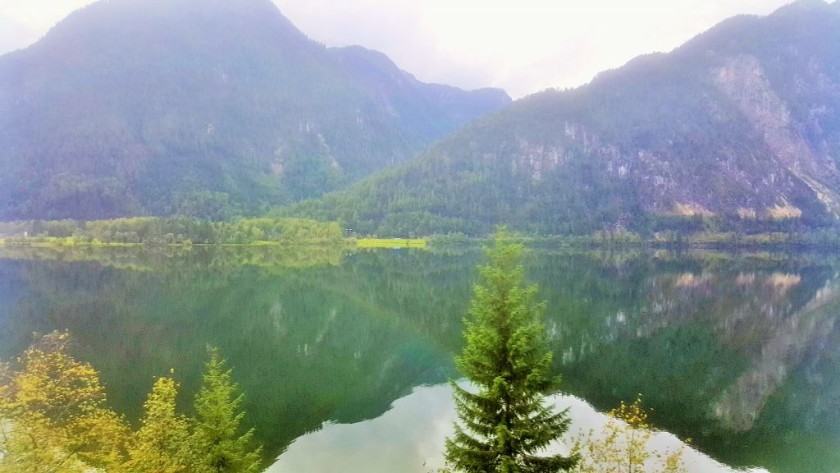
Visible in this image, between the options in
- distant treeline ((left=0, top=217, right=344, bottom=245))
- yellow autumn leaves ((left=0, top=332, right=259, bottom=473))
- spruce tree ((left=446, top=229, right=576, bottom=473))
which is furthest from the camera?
distant treeline ((left=0, top=217, right=344, bottom=245))

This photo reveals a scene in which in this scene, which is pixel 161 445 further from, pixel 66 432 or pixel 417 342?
pixel 417 342

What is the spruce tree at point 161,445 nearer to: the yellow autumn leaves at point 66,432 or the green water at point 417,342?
the yellow autumn leaves at point 66,432

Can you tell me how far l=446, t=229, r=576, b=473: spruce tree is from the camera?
46.2 feet

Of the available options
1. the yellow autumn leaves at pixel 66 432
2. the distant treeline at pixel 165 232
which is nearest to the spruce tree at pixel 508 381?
the yellow autumn leaves at pixel 66 432

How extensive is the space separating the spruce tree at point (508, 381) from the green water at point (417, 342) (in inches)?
527

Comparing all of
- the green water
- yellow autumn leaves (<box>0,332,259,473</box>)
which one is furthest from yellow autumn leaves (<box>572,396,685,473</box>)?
yellow autumn leaves (<box>0,332,259,473</box>)

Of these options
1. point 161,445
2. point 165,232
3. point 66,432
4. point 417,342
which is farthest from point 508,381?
point 165,232

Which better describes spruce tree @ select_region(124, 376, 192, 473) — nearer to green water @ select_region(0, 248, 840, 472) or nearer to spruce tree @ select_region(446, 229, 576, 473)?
spruce tree @ select_region(446, 229, 576, 473)

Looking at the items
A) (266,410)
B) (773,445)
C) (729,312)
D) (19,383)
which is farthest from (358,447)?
(729,312)

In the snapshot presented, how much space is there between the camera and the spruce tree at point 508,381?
1408 cm

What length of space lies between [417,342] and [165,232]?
14420 centimetres

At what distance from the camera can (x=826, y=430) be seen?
98.3 ft

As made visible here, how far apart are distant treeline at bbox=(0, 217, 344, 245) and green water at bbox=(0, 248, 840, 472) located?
257 feet

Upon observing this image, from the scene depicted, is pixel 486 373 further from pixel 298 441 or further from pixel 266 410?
pixel 266 410
